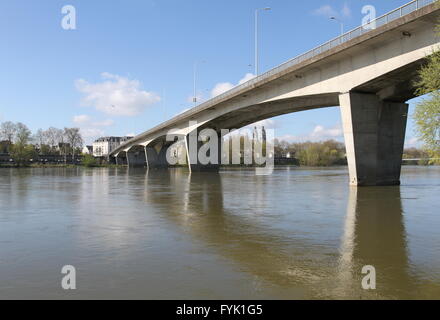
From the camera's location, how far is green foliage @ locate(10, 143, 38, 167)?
4422 inches

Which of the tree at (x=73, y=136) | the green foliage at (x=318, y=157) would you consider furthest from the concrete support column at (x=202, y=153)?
the tree at (x=73, y=136)

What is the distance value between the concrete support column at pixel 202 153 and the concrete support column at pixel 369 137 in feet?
134

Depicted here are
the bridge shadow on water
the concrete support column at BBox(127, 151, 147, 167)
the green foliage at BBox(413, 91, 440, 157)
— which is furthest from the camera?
the concrete support column at BBox(127, 151, 147, 167)

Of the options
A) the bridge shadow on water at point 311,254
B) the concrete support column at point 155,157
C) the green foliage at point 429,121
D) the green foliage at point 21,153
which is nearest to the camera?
the bridge shadow on water at point 311,254

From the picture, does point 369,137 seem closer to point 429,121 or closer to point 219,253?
point 429,121

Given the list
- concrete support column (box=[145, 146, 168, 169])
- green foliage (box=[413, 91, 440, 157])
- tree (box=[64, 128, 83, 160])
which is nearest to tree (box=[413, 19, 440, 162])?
green foliage (box=[413, 91, 440, 157])

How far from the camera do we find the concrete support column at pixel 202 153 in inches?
2805

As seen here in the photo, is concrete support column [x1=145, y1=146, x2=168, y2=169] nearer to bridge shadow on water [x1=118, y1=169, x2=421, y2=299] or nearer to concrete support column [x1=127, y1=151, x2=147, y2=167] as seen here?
concrete support column [x1=127, y1=151, x2=147, y2=167]

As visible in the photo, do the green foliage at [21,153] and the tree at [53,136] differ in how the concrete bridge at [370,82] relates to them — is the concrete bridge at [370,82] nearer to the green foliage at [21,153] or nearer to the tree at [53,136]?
the green foliage at [21,153]

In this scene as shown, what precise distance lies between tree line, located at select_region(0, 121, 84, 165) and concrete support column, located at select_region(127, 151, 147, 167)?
81.7ft

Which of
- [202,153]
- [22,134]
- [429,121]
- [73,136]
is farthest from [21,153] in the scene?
[429,121]

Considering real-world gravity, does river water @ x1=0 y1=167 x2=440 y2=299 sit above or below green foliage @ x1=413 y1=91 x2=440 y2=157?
below

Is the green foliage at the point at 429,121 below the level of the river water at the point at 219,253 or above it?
above
